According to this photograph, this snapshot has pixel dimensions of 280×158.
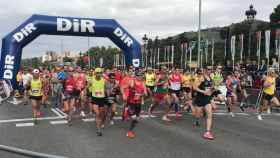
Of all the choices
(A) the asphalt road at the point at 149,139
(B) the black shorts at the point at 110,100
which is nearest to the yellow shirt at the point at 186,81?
(A) the asphalt road at the point at 149,139

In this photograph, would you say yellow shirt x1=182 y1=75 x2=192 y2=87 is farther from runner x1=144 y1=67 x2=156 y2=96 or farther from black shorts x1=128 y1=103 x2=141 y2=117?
black shorts x1=128 y1=103 x2=141 y2=117

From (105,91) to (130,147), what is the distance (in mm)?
2527

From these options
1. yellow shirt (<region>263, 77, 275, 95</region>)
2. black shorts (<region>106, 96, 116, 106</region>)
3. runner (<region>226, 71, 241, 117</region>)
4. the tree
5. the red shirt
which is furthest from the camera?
the tree

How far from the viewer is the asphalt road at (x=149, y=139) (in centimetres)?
820

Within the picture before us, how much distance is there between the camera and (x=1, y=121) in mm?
13562

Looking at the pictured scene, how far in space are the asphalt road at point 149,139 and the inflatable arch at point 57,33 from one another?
8.99 m

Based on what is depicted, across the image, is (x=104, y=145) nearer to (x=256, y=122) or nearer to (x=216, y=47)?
(x=256, y=122)

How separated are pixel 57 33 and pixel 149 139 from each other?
1488 cm

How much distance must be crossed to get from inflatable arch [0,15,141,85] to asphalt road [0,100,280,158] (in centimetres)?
899

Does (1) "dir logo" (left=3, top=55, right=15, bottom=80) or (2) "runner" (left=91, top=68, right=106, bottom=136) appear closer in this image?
(2) "runner" (left=91, top=68, right=106, bottom=136)

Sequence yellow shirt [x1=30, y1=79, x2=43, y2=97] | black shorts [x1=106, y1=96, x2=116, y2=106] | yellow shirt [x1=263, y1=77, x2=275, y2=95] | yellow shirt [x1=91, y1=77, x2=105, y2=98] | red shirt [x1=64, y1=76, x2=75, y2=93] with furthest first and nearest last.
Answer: yellow shirt [x1=263, y1=77, x2=275, y2=95] → red shirt [x1=64, y1=76, x2=75, y2=93] → yellow shirt [x1=30, y1=79, x2=43, y2=97] → black shorts [x1=106, y1=96, x2=116, y2=106] → yellow shirt [x1=91, y1=77, x2=105, y2=98]

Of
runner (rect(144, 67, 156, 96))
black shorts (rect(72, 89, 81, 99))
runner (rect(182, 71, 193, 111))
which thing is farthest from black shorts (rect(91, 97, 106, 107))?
runner (rect(144, 67, 156, 96))

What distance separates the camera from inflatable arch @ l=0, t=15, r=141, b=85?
2222cm

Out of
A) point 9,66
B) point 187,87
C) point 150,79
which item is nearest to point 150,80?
point 150,79
